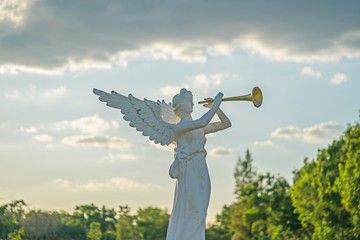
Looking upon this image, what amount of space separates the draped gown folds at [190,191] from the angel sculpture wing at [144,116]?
318 mm

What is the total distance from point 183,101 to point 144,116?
653 mm

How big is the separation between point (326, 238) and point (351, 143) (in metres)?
3.65

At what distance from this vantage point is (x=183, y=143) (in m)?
16.4

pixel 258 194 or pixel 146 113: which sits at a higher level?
pixel 258 194

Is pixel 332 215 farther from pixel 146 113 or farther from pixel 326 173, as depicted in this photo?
pixel 146 113

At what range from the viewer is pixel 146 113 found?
1659 cm

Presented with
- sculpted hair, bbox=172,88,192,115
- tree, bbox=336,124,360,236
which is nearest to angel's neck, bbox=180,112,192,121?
sculpted hair, bbox=172,88,192,115

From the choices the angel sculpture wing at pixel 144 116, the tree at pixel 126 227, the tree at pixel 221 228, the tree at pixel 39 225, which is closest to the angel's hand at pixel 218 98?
the angel sculpture wing at pixel 144 116

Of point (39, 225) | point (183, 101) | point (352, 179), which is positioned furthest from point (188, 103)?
point (39, 225)

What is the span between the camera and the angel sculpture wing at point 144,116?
16391 millimetres

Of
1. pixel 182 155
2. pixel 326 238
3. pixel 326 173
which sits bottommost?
pixel 182 155

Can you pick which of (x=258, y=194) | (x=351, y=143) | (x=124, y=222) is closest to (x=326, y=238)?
(x=351, y=143)

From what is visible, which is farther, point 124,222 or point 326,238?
point 124,222

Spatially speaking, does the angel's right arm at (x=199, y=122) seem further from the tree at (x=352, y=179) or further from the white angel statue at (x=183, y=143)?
the tree at (x=352, y=179)
